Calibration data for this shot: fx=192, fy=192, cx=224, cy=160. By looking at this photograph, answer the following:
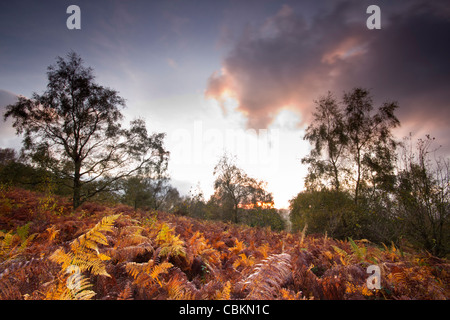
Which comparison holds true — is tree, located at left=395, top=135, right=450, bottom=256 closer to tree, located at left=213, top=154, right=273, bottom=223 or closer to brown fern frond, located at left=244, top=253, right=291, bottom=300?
brown fern frond, located at left=244, top=253, right=291, bottom=300

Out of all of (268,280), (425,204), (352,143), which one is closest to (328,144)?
(352,143)

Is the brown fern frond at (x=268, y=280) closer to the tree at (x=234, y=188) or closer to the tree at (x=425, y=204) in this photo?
the tree at (x=425, y=204)

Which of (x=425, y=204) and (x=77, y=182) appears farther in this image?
(x=77, y=182)

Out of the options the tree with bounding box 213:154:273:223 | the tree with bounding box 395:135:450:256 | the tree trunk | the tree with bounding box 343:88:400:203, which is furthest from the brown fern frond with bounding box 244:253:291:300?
the tree with bounding box 213:154:273:223

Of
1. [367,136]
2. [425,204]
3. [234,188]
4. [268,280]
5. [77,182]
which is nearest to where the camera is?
[268,280]

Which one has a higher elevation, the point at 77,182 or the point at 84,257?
the point at 77,182

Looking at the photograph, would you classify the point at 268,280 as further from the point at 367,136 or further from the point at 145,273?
the point at 367,136

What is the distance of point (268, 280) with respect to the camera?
120cm

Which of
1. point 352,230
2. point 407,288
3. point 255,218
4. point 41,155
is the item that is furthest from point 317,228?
point 41,155

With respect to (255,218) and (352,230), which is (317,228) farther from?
(255,218)

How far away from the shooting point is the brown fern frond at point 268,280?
108 centimetres

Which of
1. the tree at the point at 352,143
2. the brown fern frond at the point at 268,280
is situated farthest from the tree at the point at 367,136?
the brown fern frond at the point at 268,280

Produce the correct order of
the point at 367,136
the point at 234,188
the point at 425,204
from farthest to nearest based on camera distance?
1. the point at 234,188
2. the point at 367,136
3. the point at 425,204
